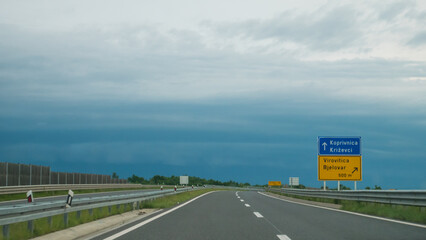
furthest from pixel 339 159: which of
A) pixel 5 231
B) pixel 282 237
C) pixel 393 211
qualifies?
pixel 5 231

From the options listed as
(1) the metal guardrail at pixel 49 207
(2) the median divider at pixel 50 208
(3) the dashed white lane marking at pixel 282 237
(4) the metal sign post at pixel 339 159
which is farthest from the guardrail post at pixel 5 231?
(4) the metal sign post at pixel 339 159

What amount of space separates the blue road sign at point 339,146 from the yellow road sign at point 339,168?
0.31 meters

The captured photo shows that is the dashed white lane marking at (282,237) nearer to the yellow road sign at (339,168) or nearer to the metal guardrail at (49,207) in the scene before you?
the metal guardrail at (49,207)

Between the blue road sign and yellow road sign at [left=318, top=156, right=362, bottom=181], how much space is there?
31cm

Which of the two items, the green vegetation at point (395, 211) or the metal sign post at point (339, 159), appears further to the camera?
the metal sign post at point (339, 159)

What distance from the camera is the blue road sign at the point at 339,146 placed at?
99.2ft

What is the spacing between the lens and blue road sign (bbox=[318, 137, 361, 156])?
30.2m

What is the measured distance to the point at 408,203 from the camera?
15.6 m

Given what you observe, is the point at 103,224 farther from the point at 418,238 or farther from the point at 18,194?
the point at 18,194

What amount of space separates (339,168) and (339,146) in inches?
55.2

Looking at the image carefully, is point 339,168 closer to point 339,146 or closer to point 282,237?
point 339,146

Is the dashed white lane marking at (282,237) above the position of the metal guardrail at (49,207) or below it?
below

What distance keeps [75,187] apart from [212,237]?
129 feet

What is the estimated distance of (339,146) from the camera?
101 feet
